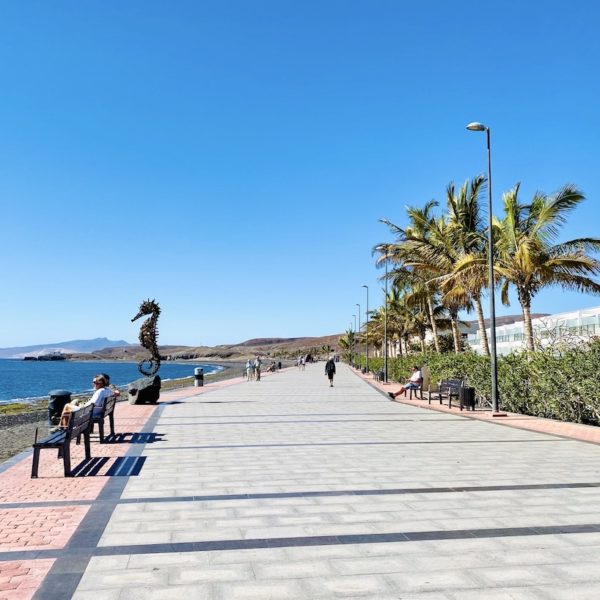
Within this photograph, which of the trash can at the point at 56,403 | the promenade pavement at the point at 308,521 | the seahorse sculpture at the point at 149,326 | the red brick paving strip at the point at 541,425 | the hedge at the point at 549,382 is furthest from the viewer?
the seahorse sculpture at the point at 149,326

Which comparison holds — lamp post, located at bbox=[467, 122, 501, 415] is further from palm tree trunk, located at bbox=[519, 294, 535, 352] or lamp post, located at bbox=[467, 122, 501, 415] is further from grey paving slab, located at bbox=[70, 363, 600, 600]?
grey paving slab, located at bbox=[70, 363, 600, 600]

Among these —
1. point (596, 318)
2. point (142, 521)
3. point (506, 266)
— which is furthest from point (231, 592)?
point (596, 318)

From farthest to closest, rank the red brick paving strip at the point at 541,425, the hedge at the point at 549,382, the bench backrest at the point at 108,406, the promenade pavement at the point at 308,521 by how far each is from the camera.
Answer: the hedge at the point at 549,382 → the red brick paving strip at the point at 541,425 → the bench backrest at the point at 108,406 → the promenade pavement at the point at 308,521

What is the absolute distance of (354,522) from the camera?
5598mm

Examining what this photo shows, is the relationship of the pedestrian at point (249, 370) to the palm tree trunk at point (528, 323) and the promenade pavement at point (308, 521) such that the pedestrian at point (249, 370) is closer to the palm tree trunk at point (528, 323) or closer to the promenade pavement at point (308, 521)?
the palm tree trunk at point (528, 323)

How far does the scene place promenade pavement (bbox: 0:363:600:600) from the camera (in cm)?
408

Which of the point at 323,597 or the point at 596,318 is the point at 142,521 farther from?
the point at 596,318

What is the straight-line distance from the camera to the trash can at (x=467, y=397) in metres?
17.2

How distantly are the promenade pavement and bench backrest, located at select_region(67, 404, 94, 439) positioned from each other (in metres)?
0.58

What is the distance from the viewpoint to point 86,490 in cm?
696

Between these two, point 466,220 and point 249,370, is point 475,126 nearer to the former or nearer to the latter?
point 466,220

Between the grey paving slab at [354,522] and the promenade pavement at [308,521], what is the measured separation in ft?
0.06

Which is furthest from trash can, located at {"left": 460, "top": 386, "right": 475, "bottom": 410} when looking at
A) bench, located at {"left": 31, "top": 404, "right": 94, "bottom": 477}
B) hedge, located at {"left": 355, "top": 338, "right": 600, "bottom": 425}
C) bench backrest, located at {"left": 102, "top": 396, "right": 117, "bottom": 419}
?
bench, located at {"left": 31, "top": 404, "right": 94, "bottom": 477}

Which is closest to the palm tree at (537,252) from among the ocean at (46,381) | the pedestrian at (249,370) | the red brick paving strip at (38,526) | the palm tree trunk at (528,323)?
the palm tree trunk at (528,323)
